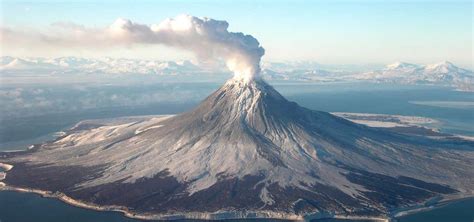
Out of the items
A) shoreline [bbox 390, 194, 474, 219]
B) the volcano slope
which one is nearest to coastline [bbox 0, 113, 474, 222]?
shoreline [bbox 390, 194, 474, 219]

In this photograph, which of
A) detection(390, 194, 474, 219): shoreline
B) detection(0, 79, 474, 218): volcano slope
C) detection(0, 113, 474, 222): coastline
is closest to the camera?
detection(0, 113, 474, 222): coastline

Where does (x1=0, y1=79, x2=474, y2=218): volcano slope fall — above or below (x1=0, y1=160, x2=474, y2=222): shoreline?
above

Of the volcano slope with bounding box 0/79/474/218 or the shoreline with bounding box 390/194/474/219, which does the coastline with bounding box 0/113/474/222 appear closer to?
the shoreline with bounding box 390/194/474/219

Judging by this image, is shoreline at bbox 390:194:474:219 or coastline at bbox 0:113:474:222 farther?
shoreline at bbox 390:194:474:219

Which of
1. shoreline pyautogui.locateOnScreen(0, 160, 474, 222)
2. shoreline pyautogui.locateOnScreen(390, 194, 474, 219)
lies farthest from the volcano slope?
shoreline pyautogui.locateOnScreen(390, 194, 474, 219)

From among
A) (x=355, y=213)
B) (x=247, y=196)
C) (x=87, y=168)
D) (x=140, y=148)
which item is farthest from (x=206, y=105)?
(x=355, y=213)

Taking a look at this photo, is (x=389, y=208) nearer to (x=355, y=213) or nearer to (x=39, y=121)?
(x=355, y=213)

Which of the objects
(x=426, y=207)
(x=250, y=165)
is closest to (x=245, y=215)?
(x=250, y=165)

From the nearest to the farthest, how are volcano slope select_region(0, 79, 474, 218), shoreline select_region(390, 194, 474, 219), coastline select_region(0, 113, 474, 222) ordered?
coastline select_region(0, 113, 474, 222)
shoreline select_region(390, 194, 474, 219)
volcano slope select_region(0, 79, 474, 218)

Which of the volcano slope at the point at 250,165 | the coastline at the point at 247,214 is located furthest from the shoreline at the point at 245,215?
the volcano slope at the point at 250,165
